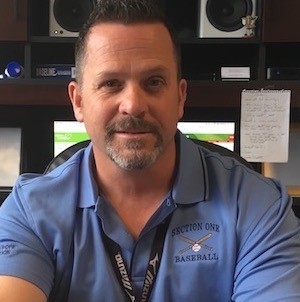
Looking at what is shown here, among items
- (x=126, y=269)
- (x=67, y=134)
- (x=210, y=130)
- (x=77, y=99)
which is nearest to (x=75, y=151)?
(x=77, y=99)

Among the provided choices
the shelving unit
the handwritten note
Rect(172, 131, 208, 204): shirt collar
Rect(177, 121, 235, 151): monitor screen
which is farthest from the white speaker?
Rect(172, 131, 208, 204): shirt collar

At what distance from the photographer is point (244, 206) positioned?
961 millimetres

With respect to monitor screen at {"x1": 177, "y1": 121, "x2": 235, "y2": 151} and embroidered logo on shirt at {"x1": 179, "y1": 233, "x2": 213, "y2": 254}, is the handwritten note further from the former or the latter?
embroidered logo on shirt at {"x1": 179, "y1": 233, "x2": 213, "y2": 254}

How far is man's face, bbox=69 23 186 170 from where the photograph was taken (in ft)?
3.21

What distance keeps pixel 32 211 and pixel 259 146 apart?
90cm

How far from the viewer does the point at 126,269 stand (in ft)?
3.11

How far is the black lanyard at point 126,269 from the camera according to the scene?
3.06ft

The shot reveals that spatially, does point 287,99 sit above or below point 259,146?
above

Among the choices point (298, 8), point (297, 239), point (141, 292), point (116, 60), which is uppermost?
point (298, 8)

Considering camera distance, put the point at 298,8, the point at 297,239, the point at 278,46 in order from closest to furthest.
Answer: the point at 297,239
the point at 298,8
the point at 278,46

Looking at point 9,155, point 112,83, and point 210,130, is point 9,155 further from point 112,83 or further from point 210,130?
point 112,83

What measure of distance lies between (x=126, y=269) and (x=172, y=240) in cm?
11

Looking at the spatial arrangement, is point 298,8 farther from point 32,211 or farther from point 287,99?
point 32,211

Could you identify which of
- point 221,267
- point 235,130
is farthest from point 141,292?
point 235,130
